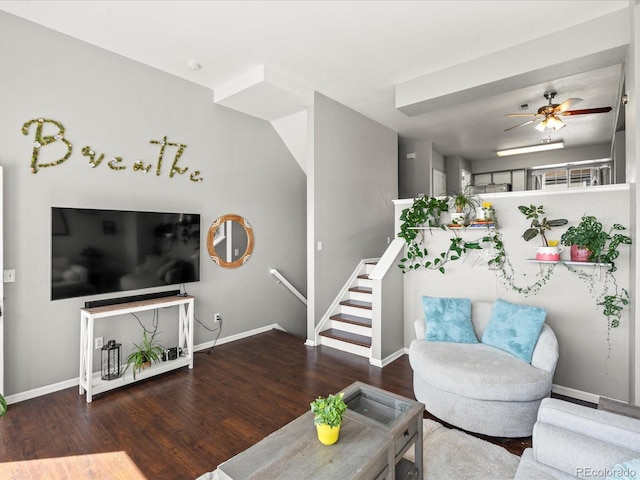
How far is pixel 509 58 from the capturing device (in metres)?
3.34

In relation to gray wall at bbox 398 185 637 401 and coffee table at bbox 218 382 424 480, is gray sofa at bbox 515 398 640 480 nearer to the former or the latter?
coffee table at bbox 218 382 424 480

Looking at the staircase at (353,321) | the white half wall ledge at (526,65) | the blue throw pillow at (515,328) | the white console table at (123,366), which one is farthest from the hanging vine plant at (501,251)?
the white console table at (123,366)

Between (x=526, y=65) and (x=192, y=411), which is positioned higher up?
(x=526, y=65)

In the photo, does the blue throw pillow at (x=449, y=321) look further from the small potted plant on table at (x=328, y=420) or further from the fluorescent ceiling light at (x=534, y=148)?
the fluorescent ceiling light at (x=534, y=148)

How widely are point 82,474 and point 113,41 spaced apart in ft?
11.3

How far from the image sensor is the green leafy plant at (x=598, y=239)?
2.68m

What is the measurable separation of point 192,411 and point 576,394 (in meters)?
3.17

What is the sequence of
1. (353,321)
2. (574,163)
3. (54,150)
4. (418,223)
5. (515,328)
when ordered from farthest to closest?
1. (574,163)
2. (353,321)
3. (418,223)
4. (54,150)
5. (515,328)

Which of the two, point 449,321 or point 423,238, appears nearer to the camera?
point 449,321

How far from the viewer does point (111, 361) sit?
3.16 meters

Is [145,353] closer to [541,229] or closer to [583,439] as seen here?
[583,439]

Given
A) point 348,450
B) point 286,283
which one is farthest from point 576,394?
point 286,283

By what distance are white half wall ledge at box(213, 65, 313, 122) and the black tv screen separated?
4.90 ft

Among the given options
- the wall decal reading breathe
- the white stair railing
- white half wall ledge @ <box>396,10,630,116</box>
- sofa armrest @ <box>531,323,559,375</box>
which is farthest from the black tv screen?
sofa armrest @ <box>531,323,559,375</box>
